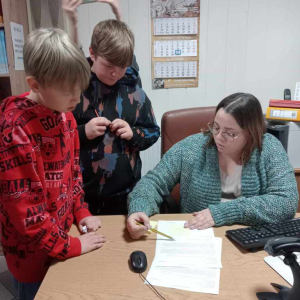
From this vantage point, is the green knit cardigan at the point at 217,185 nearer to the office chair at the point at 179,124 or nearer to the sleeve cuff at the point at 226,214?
the sleeve cuff at the point at 226,214

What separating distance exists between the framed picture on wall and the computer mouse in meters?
1.78

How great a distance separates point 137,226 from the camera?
1.03 meters

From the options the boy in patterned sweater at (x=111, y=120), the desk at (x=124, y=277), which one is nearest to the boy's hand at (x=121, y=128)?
the boy in patterned sweater at (x=111, y=120)

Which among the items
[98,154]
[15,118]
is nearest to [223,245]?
[98,154]

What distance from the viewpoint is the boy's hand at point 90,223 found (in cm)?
109

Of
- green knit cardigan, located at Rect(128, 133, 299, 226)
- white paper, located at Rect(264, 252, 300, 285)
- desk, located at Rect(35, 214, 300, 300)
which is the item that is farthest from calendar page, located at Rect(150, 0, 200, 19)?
white paper, located at Rect(264, 252, 300, 285)

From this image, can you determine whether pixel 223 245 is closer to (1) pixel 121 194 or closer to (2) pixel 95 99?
(1) pixel 121 194

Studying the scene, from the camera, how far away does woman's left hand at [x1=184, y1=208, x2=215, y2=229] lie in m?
1.11

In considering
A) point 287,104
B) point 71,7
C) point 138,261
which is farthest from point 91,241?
point 287,104

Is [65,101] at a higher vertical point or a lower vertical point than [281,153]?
higher

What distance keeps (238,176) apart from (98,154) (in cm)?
63

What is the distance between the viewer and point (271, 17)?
2.45m

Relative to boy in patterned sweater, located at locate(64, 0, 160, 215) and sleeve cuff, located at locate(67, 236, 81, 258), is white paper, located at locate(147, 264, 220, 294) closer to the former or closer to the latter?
sleeve cuff, located at locate(67, 236, 81, 258)

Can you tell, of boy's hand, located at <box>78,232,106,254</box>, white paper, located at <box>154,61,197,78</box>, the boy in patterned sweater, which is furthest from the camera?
white paper, located at <box>154,61,197,78</box>
